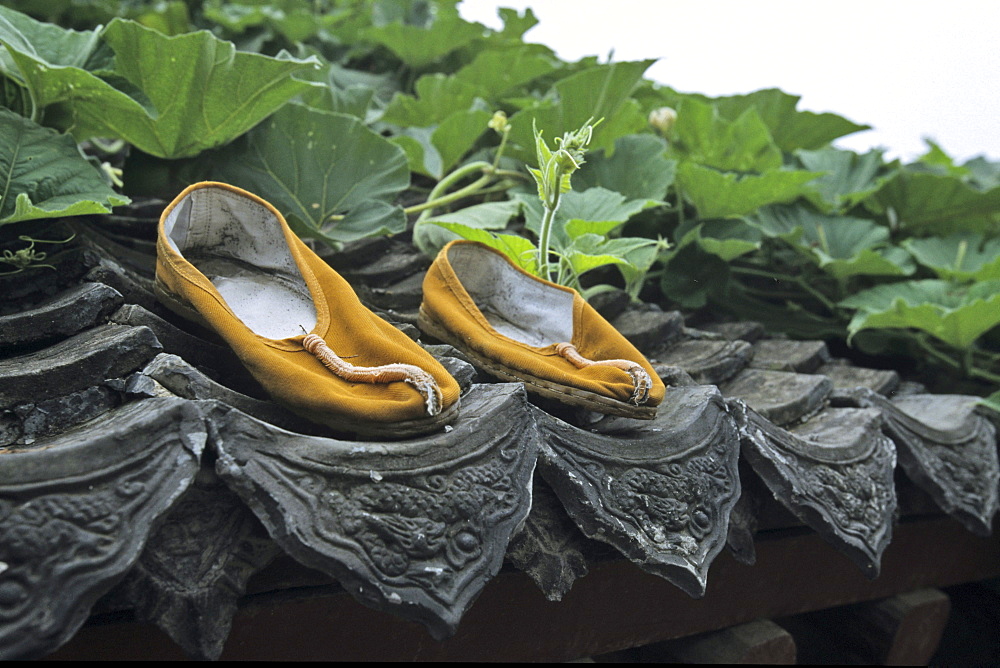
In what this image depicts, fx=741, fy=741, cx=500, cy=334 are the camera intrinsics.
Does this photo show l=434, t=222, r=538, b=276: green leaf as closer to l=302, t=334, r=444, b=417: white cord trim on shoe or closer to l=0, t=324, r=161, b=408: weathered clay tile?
l=302, t=334, r=444, b=417: white cord trim on shoe

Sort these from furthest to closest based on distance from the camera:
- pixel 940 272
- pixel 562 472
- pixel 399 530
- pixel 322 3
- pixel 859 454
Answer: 1. pixel 322 3
2. pixel 940 272
3. pixel 859 454
4. pixel 562 472
5. pixel 399 530

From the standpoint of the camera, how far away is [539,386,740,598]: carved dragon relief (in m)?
0.67

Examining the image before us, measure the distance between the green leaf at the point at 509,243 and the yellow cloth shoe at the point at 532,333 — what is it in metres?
0.05

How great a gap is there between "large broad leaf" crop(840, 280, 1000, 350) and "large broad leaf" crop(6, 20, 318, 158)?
0.99 metres

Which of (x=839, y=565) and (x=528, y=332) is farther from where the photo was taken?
(x=839, y=565)

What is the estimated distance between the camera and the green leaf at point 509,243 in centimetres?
98

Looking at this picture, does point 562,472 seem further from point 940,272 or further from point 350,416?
point 940,272

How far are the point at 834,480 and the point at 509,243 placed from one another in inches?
19.4

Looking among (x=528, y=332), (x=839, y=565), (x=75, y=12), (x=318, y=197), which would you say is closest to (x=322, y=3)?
(x=75, y=12)

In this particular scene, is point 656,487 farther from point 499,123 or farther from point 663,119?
point 663,119

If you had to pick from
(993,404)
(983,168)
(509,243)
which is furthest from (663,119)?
(983,168)

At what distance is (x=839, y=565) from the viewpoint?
1.10 m

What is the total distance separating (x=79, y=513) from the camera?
46 centimetres

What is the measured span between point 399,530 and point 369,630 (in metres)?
0.20
